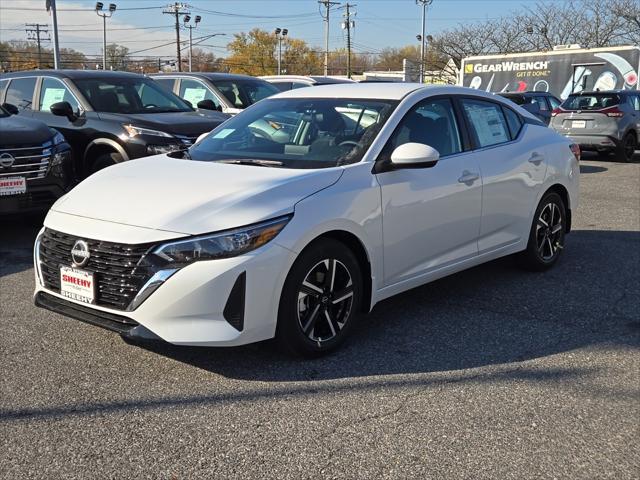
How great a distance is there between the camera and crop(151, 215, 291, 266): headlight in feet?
11.4

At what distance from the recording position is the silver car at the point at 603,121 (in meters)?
15.6

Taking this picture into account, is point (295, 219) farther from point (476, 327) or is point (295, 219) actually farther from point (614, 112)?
point (614, 112)

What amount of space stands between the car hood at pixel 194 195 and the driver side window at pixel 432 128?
2.30ft

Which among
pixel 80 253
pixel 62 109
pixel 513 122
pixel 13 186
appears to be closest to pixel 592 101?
pixel 513 122

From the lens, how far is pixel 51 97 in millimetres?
8820

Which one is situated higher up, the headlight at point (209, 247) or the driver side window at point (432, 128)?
the driver side window at point (432, 128)

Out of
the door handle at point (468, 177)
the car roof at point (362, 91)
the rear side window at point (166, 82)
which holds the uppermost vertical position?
the rear side window at point (166, 82)

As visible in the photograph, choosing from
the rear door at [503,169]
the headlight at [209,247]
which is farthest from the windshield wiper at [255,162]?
the rear door at [503,169]

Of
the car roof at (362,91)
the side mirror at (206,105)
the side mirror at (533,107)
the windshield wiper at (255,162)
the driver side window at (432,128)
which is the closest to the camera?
the windshield wiper at (255,162)

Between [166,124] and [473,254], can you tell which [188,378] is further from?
[166,124]

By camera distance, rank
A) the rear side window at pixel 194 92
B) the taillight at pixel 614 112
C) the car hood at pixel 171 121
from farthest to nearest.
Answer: the taillight at pixel 614 112 < the rear side window at pixel 194 92 < the car hood at pixel 171 121

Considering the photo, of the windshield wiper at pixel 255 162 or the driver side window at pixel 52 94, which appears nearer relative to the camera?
the windshield wiper at pixel 255 162

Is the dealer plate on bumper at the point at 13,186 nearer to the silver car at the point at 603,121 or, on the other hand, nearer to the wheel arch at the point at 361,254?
the wheel arch at the point at 361,254

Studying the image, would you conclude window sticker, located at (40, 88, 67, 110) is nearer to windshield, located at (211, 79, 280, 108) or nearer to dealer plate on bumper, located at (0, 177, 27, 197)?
dealer plate on bumper, located at (0, 177, 27, 197)
